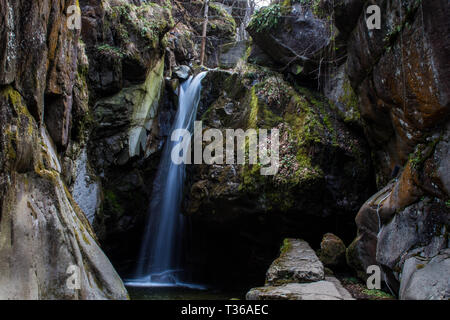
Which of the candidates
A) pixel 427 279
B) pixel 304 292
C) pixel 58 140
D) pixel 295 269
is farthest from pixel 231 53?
pixel 427 279

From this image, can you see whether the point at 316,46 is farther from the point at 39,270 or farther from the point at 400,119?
the point at 39,270

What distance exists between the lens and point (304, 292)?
4.99m

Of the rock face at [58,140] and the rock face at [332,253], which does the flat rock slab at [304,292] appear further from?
the rock face at [58,140]

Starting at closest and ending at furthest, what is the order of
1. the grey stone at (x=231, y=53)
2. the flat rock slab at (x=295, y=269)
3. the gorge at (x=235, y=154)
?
the gorge at (x=235, y=154) → the flat rock slab at (x=295, y=269) → the grey stone at (x=231, y=53)

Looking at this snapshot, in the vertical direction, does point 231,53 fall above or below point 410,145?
above

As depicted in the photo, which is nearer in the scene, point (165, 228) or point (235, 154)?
point (235, 154)

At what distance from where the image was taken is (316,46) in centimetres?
962

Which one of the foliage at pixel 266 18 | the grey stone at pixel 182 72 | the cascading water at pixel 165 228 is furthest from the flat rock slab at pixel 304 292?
the grey stone at pixel 182 72

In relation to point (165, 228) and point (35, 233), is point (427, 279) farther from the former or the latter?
point (165, 228)

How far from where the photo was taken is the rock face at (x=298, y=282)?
16.0 ft

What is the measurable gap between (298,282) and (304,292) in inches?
25.3

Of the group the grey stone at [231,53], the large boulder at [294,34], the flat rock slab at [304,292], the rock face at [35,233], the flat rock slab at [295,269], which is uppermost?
the grey stone at [231,53]

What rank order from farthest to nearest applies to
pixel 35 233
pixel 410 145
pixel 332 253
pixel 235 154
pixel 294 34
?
pixel 294 34, pixel 235 154, pixel 332 253, pixel 410 145, pixel 35 233

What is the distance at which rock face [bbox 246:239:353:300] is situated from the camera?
192 inches
